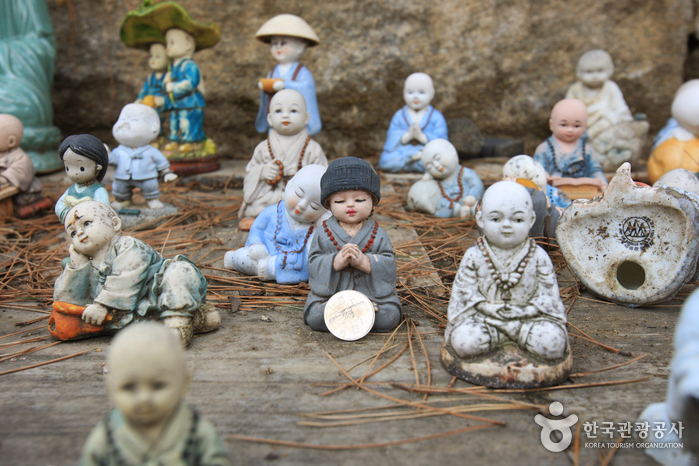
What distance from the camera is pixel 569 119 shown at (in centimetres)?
595

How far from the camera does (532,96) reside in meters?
8.68

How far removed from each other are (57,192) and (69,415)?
Result: 15.2 ft

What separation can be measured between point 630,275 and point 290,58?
4.40 meters

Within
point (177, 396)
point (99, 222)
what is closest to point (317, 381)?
point (177, 396)

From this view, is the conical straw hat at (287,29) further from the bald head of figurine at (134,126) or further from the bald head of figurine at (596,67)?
the bald head of figurine at (596,67)

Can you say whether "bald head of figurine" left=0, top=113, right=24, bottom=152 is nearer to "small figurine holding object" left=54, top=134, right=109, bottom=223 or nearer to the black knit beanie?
"small figurine holding object" left=54, top=134, right=109, bottom=223

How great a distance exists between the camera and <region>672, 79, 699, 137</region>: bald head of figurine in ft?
18.3

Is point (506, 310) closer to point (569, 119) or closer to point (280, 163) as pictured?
point (280, 163)

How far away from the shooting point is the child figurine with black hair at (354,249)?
353 centimetres

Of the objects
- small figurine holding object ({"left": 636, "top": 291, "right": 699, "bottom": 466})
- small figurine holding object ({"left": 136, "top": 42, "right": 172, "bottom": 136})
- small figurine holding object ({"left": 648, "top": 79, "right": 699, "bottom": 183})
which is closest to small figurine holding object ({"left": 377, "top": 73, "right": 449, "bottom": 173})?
small figurine holding object ({"left": 648, "top": 79, "right": 699, "bottom": 183})

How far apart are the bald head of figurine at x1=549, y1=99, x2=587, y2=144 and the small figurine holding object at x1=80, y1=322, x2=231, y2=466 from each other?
5.11m

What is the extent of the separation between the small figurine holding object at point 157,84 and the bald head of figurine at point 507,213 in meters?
5.30

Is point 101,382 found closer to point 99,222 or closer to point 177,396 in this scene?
point 99,222
